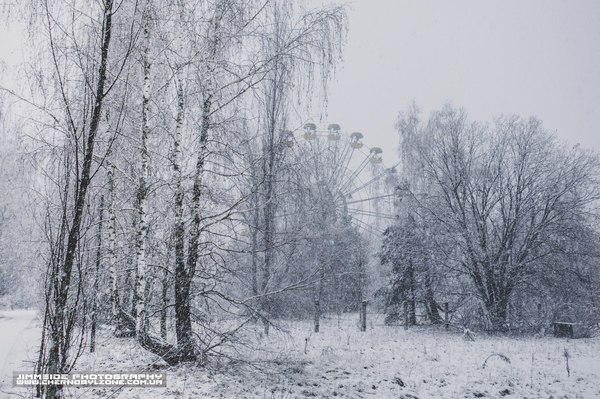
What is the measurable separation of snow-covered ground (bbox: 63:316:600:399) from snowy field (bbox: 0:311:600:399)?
17 mm

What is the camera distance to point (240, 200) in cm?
630

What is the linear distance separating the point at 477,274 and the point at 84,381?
15.1 meters

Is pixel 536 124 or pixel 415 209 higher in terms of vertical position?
pixel 536 124

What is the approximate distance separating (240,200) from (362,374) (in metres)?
4.31

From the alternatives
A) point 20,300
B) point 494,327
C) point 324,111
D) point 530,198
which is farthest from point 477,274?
point 20,300

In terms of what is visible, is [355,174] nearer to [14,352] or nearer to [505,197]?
[505,197]

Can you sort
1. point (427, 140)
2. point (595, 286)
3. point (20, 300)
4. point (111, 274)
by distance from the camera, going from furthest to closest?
point (20, 300)
point (427, 140)
point (595, 286)
point (111, 274)

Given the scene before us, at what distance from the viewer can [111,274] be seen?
816cm

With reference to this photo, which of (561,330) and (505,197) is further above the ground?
(505,197)

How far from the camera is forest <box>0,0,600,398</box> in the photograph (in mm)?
5820

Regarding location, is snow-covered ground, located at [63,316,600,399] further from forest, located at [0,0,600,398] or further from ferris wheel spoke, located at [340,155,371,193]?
ferris wheel spoke, located at [340,155,371,193]

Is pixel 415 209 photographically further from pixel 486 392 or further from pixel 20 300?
pixel 20 300

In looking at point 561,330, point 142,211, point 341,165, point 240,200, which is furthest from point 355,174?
point 142,211

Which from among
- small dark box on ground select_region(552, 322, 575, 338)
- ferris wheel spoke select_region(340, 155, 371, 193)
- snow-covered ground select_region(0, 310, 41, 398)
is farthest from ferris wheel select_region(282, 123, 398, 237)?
snow-covered ground select_region(0, 310, 41, 398)
